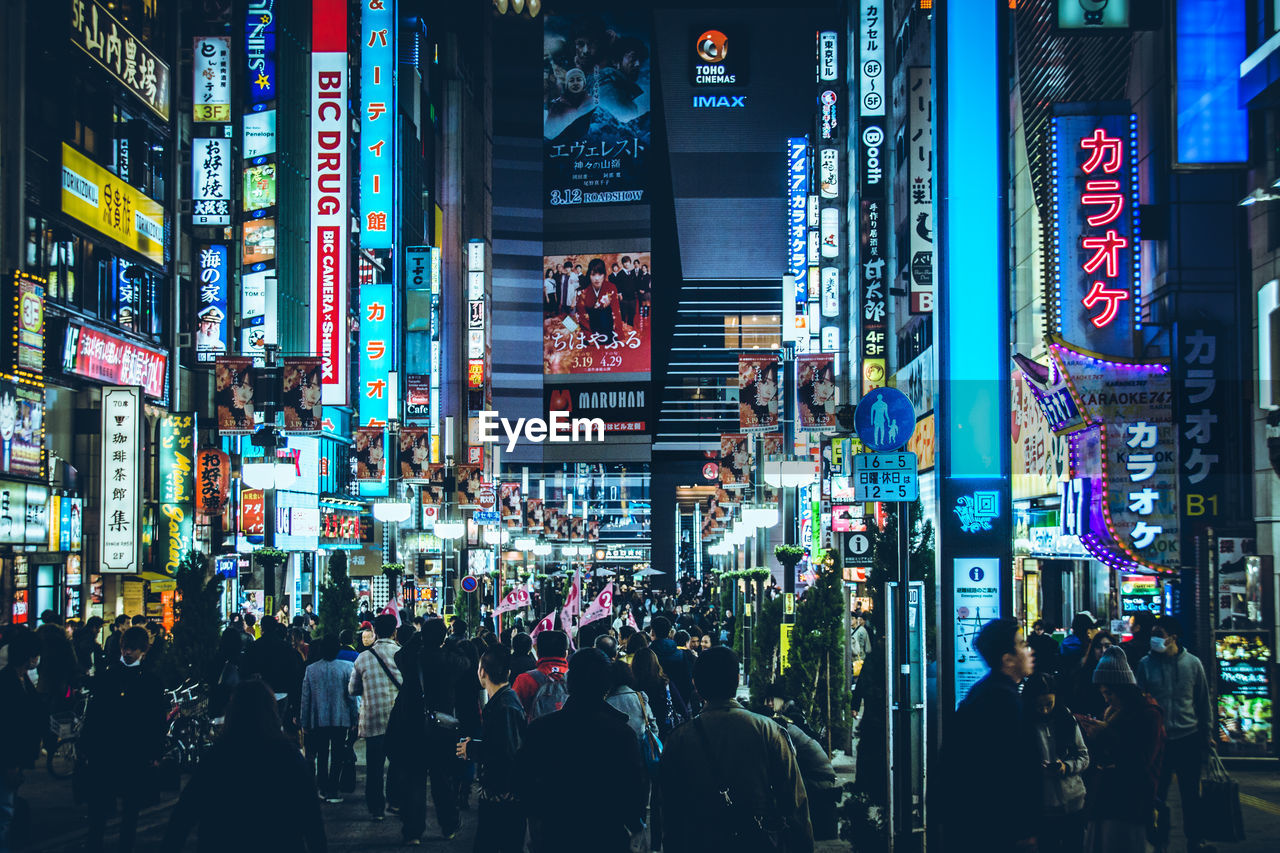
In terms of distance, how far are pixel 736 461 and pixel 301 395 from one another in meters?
12.4

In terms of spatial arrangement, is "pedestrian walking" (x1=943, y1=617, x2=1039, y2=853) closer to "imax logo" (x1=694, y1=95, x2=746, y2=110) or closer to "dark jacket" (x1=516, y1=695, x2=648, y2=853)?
"dark jacket" (x1=516, y1=695, x2=648, y2=853)

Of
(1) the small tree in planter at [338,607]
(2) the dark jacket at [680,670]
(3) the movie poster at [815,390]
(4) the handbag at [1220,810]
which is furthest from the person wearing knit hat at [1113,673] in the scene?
(3) the movie poster at [815,390]

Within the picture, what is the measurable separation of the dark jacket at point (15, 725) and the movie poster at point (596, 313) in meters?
72.7

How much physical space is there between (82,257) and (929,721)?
21.8 metres

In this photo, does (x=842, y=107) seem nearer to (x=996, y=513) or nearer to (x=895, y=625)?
(x=996, y=513)

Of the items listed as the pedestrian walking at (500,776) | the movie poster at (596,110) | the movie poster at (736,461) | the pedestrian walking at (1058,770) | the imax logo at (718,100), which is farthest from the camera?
the imax logo at (718,100)

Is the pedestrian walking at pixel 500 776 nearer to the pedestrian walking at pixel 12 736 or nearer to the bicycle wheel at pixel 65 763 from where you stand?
the pedestrian walking at pixel 12 736

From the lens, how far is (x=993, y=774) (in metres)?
6.16

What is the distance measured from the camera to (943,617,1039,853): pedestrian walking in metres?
6.06

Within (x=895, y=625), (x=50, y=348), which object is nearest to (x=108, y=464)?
(x=50, y=348)

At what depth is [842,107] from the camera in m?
42.1

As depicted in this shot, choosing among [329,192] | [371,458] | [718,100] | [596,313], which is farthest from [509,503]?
[718,100]

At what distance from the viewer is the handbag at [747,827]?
18.5 ft

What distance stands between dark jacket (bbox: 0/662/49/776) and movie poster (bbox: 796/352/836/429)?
2015 centimetres
